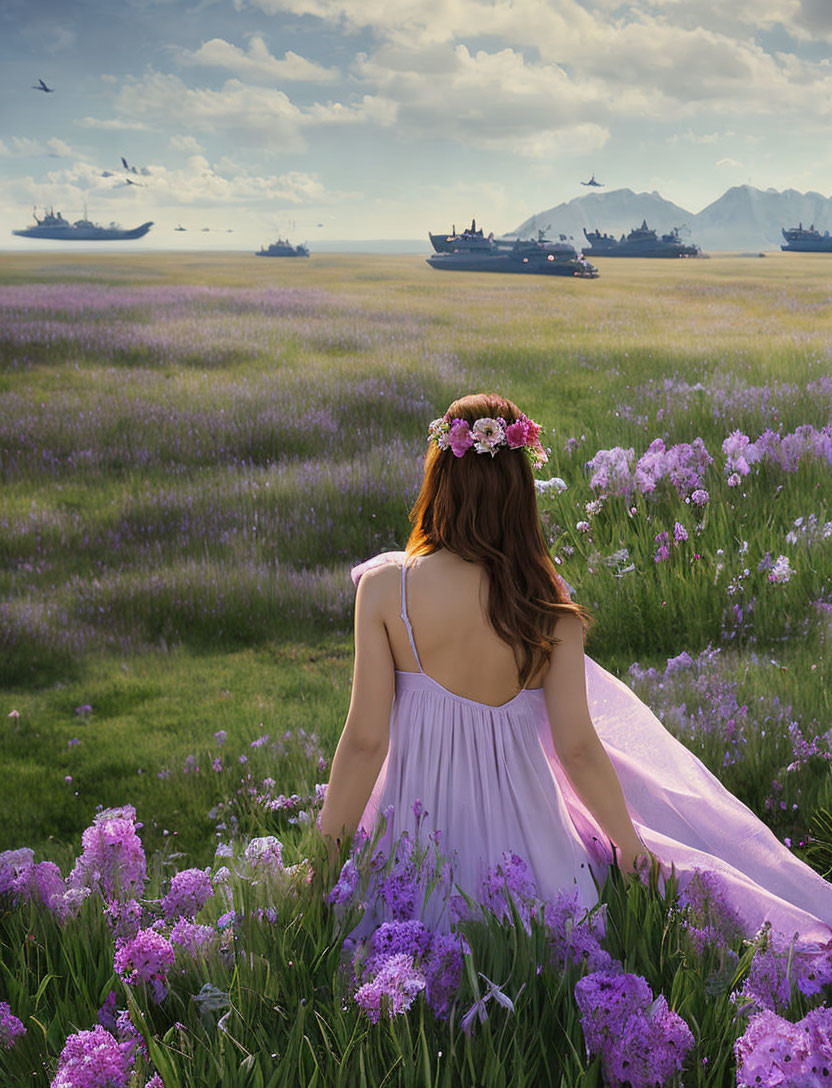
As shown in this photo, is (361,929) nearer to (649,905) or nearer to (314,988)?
(314,988)

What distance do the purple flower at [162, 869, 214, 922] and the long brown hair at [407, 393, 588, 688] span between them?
2.36 ft

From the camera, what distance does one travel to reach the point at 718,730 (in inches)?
115

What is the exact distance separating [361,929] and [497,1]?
6050mm

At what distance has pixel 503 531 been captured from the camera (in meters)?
1.74

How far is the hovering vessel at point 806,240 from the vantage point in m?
7.00

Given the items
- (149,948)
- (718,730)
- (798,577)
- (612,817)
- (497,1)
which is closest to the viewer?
(149,948)

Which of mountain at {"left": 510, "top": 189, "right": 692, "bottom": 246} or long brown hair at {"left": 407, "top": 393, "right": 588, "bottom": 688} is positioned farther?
mountain at {"left": 510, "top": 189, "right": 692, "bottom": 246}

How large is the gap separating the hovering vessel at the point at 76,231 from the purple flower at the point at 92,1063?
6.28 m

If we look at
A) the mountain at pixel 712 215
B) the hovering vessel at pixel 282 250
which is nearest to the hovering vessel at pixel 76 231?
the hovering vessel at pixel 282 250

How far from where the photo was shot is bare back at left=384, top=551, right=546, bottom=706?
177cm

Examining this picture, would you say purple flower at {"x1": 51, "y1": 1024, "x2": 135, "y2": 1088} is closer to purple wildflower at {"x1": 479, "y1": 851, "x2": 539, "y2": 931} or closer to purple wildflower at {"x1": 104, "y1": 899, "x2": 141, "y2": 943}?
purple wildflower at {"x1": 104, "y1": 899, "x2": 141, "y2": 943}

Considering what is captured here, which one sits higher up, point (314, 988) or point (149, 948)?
point (149, 948)

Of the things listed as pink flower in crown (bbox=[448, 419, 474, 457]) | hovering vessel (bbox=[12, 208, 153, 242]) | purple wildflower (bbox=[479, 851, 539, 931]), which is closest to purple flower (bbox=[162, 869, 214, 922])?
purple wildflower (bbox=[479, 851, 539, 931])

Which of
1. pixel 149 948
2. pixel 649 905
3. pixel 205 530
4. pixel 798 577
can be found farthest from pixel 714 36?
pixel 149 948
